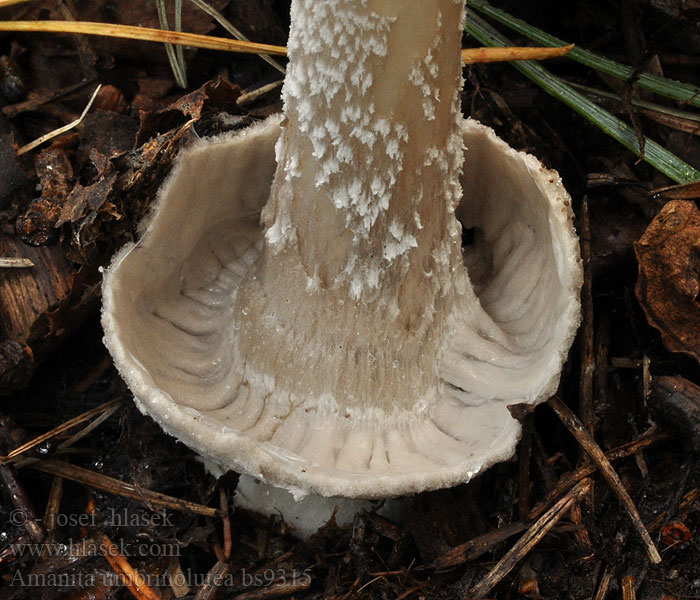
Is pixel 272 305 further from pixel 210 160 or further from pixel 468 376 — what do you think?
pixel 468 376

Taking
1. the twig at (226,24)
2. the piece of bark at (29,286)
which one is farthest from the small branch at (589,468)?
the twig at (226,24)

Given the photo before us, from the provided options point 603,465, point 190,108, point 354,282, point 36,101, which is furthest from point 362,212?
point 36,101

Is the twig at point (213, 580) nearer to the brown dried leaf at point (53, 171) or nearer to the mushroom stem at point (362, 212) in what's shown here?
the mushroom stem at point (362, 212)

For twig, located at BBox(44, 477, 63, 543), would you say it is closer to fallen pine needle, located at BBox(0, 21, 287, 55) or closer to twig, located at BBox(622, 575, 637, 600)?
fallen pine needle, located at BBox(0, 21, 287, 55)

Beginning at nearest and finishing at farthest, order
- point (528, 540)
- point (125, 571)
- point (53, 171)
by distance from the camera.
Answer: point (528, 540) < point (125, 571) < point (53, 171)

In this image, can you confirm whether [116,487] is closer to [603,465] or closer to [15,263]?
[15,263]

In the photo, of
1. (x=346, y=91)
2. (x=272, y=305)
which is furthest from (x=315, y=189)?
(x=272, y=305)

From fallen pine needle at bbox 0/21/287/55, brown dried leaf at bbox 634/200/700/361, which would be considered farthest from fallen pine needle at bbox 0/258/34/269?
brown dried leaf at bbox 634/200/700/361
